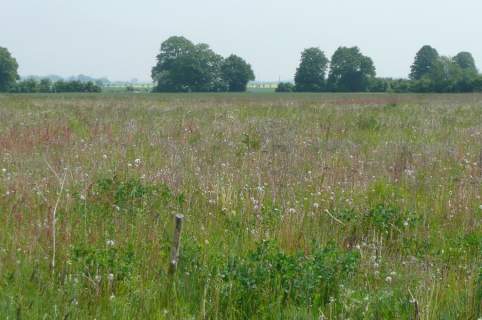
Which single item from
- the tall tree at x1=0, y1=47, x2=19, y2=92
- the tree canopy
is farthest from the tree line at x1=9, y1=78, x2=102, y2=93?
the tree canopy

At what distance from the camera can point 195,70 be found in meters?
98.0

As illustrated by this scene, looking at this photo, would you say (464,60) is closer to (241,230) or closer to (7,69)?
(7,69)

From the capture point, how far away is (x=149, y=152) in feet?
30.6

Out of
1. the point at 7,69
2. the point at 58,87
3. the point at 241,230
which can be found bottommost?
the point at 58,87

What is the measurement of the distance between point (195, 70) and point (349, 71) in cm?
2472

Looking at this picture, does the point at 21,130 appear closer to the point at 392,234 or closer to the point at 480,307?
the point at 392,234

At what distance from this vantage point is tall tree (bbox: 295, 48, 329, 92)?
3839 inches

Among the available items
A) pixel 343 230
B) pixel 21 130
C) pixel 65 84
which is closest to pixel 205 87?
pixel 65 84

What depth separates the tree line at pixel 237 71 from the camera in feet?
296

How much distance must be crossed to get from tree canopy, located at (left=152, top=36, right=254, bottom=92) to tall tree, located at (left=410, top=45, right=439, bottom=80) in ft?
96.0

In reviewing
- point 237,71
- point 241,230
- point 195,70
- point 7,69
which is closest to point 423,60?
point 237,71

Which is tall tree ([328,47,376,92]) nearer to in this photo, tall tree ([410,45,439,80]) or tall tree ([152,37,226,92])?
tall tree ([410,45,439,80])

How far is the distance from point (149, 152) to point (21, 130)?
10.6 ft

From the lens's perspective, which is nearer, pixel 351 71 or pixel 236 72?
pixel 351 71
